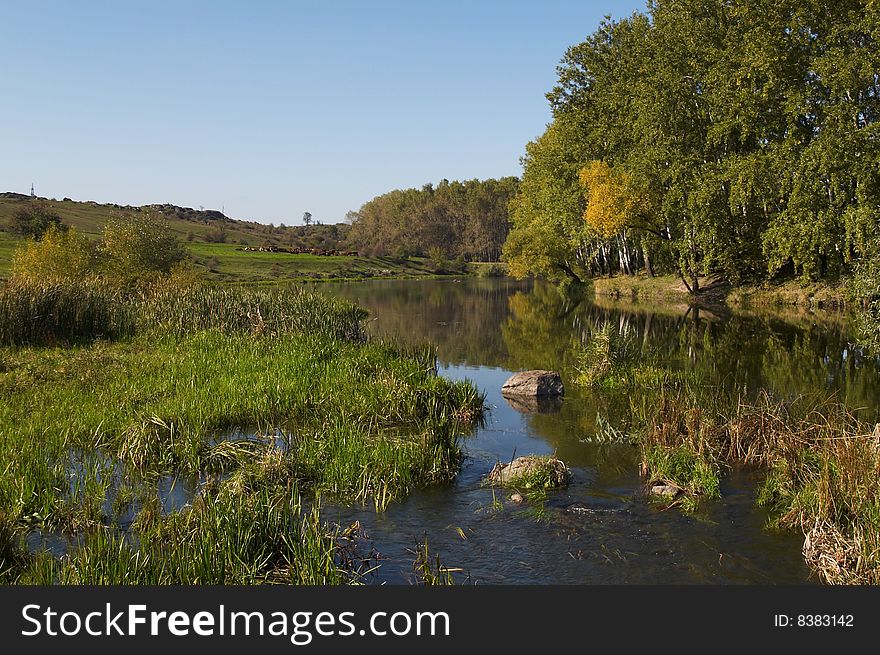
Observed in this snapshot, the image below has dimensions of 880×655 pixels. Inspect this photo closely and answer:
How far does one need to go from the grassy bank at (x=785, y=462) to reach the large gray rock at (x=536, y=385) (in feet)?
6.57

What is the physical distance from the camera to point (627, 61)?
50.0m

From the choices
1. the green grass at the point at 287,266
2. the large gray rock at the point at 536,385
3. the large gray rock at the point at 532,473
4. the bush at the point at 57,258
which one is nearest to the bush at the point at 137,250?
the bush at the point at 57,258

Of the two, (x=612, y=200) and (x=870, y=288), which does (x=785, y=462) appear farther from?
(x=612, y=200)

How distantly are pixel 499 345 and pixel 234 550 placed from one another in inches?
974

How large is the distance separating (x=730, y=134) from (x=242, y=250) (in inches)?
3554

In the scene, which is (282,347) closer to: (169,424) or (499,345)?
(169,424)

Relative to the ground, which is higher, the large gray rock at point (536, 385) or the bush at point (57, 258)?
the bush at point (57, 258)

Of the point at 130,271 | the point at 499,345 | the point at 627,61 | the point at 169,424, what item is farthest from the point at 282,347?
the point at 627,61

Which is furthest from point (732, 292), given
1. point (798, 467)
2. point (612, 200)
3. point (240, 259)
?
point (240, 259)

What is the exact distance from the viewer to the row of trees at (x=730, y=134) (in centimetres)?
3659

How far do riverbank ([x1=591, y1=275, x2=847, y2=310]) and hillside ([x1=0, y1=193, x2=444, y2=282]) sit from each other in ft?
154

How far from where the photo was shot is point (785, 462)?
1102 centimetres

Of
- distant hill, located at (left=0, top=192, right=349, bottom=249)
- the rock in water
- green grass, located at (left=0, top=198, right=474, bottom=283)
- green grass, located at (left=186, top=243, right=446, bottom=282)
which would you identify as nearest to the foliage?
the rock in water

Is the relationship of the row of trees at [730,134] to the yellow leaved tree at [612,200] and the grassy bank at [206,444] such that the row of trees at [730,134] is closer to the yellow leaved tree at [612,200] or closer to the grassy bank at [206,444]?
the yellow leaved tree at [612,200]
